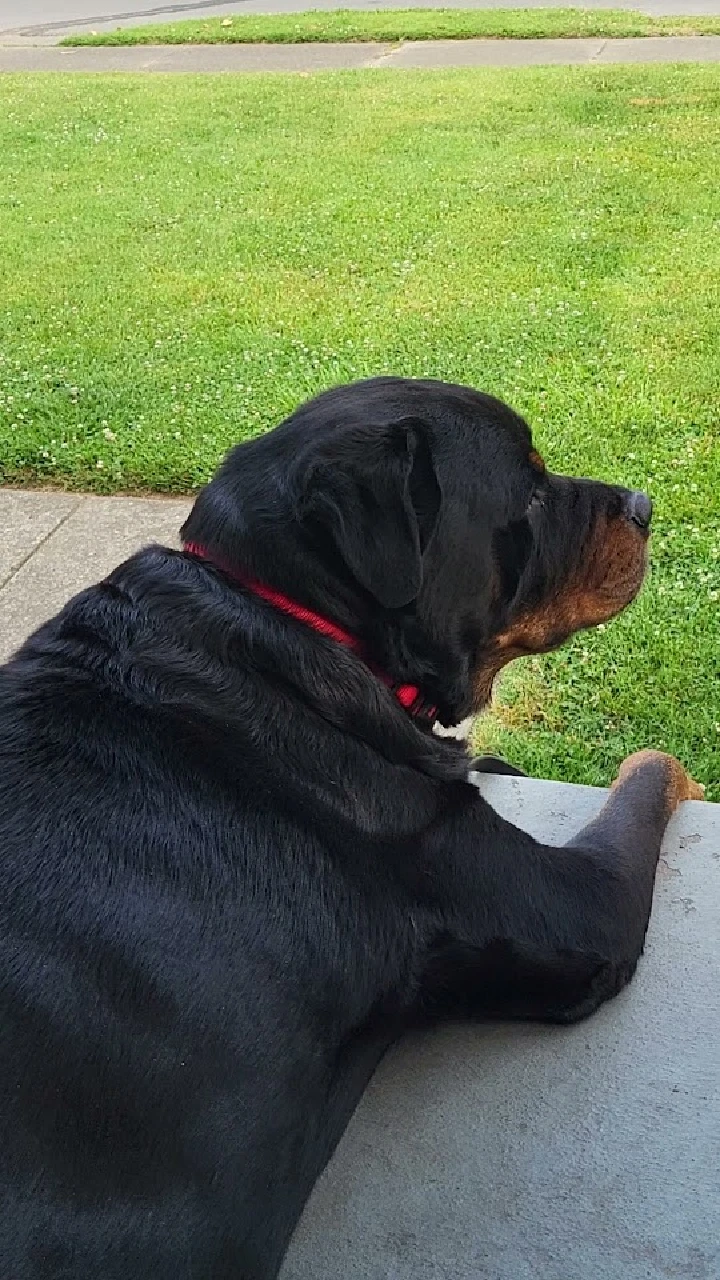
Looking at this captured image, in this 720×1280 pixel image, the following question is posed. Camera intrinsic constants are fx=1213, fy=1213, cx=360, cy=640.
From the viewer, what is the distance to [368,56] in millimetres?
14156

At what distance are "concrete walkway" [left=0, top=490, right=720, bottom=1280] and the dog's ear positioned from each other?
1.05 meters

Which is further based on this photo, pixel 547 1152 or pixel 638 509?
pixel 638 509

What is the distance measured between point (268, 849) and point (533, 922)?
58cm

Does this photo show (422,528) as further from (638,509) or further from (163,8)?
(163,8)

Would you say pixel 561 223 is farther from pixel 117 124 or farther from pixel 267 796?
pixel 267 796

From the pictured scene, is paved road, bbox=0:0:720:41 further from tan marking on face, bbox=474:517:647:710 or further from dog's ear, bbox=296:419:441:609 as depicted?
dog's ear, bbox=296:419:441:609

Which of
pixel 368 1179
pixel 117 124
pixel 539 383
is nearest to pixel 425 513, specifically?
pixel 368 1179

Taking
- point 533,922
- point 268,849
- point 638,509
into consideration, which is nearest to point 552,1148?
point 533,922

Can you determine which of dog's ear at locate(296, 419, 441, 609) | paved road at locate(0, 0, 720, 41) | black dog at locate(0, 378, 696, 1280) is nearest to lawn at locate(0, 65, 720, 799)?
black dog at locate(0, 378, 696, 1280)

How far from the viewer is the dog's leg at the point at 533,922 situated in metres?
2.34

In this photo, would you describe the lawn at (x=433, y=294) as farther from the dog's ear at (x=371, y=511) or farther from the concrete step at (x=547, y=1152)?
the dog's ear at (x=371, y=511)

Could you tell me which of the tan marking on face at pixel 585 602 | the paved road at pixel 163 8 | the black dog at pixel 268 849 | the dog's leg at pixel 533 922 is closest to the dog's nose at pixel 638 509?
the tan marking on face at pixel 585 602

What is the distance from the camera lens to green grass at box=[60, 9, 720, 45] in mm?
14047

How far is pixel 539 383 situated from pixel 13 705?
406cm
